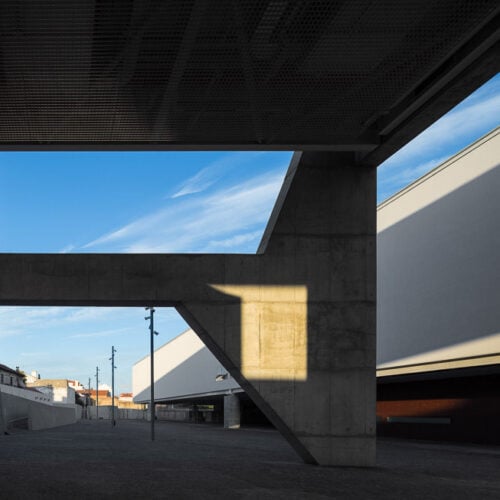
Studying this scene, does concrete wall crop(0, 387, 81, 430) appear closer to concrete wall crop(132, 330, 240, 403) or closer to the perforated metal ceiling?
concrete wall crop(132, 330, 240, 403)

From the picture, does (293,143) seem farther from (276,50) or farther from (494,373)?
(494,373)

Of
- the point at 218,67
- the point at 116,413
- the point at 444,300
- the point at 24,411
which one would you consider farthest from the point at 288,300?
the point at 116,413

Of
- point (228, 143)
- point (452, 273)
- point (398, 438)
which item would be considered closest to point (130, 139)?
point (228, 143)

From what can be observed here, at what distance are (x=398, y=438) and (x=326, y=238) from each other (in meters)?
19.5

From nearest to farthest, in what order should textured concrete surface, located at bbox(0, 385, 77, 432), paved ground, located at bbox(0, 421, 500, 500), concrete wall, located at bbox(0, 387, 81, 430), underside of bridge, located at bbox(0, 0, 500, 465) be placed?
1. underside of bridge, located at bbox(0, 0, 500, 465)
2. paved ground, located at bbox(0, 421, 500, 500)
3. textured concrete surface, located at bbox(0, 385, 77, 432)
4. concrete wall, located at bbox(0, 387, 81, 430)

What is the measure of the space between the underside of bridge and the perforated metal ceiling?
35 millimetres

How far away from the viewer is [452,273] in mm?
25609

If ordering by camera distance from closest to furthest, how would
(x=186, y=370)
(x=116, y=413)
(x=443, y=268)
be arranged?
(x=443, y=268), (x=186, y=370), (x=116, y=413)

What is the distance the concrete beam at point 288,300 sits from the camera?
635 inches

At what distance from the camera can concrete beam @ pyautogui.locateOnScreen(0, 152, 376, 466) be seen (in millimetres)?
16141

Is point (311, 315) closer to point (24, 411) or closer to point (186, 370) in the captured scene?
point (24, 411)

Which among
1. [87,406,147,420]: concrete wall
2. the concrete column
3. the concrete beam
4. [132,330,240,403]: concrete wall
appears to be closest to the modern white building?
the concrete beam

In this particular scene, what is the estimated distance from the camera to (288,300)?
655 inches

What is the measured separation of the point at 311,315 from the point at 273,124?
15.5 feet
